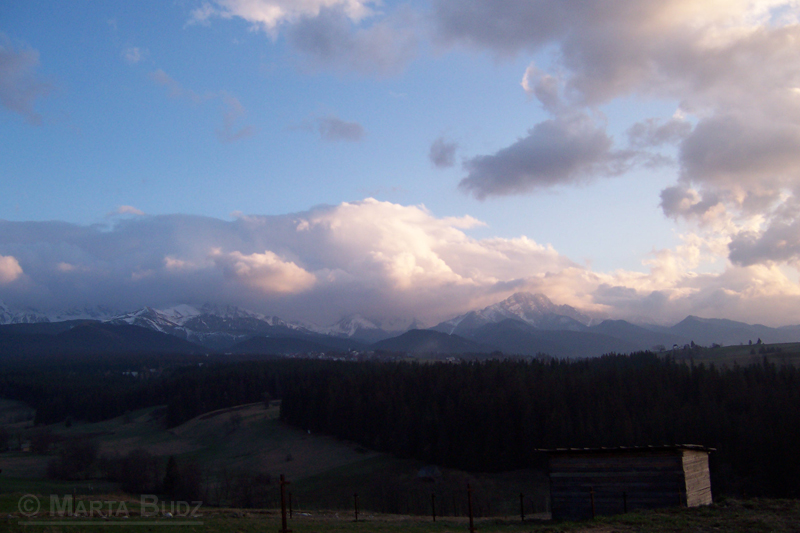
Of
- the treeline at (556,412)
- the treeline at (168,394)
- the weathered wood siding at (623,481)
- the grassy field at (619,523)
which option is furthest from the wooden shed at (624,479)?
the treeline at (168,394)

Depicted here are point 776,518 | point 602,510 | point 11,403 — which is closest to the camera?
point 776,518

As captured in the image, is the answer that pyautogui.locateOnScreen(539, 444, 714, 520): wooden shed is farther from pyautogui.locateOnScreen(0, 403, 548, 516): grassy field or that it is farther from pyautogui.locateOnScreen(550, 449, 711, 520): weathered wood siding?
pyautogui.locateOnScreen(0, 403, 548, 516): grassy field

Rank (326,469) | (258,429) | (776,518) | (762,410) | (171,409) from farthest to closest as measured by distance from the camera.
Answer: (171,409), (258,429), (326,469), (762,410), (776,518)

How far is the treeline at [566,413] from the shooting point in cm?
6281

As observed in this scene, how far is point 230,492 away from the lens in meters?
62.4

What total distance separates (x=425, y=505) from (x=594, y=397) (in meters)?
36.4

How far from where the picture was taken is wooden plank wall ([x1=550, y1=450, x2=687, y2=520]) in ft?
91.1

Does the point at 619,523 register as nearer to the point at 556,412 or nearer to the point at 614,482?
the point at 614,482

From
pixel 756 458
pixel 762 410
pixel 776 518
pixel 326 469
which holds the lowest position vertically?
pixel 326 469

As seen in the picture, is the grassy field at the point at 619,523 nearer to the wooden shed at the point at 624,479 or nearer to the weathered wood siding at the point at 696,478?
the wooden shed at the point at 624,479

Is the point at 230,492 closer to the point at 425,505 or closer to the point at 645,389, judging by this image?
the point at 425,505

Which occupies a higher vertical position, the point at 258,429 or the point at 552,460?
the point at 552,460

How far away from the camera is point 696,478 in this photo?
96.9 feet

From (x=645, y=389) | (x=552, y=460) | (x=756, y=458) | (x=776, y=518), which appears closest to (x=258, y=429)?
(x=645, y=389)
